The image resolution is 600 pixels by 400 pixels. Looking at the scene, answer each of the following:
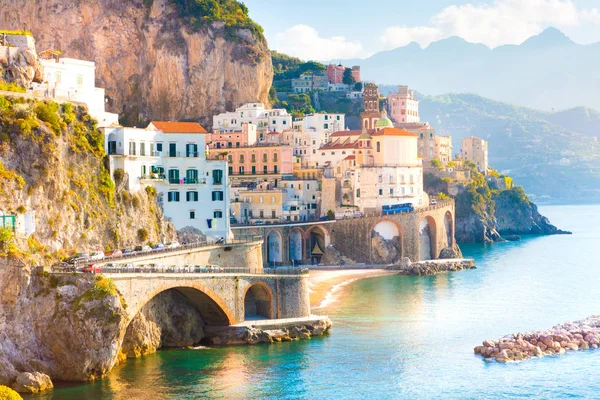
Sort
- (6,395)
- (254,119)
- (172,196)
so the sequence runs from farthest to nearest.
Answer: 1. (254,119)
2. (172,196)
3. (6,395)

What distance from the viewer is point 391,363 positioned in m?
58.1

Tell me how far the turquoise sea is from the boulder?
2.20 ft

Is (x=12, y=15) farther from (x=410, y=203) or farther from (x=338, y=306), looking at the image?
(x=338, y=306)

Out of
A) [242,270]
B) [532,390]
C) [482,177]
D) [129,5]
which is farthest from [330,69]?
[532,390]

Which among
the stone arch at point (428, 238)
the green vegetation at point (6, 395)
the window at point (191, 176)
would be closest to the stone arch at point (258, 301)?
the window at point (191, 176)

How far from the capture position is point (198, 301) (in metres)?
61.2

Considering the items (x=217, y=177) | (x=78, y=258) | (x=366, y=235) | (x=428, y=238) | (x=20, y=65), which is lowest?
(x=78, y=258)

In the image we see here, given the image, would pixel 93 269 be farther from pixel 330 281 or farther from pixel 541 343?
pixel 330 281

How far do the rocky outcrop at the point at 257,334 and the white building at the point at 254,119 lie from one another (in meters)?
63.3

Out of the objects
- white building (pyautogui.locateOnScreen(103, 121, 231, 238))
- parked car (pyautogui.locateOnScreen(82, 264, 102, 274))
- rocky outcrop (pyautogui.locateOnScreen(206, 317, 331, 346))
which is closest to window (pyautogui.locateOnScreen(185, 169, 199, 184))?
white building (pyautogui.locateOnScreen(103, 121, 231, 238))

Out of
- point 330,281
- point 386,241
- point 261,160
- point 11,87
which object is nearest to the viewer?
point 11,87

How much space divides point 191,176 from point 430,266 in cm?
3900

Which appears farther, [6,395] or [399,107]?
[399,107]

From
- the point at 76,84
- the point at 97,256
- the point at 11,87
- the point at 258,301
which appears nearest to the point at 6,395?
the point at 97,256
